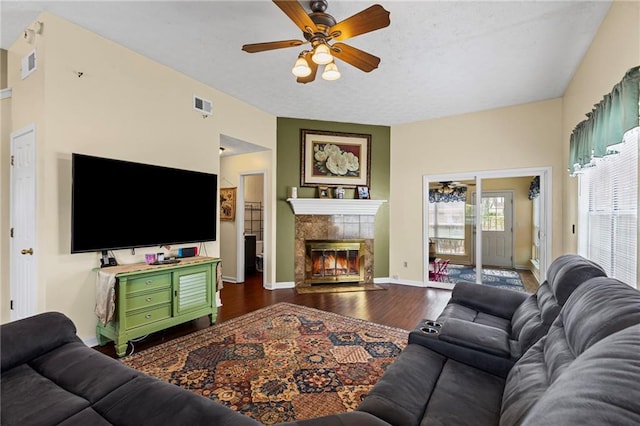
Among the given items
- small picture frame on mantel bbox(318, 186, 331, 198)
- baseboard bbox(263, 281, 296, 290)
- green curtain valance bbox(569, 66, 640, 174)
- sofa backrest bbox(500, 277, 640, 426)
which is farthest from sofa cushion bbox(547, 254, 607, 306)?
baseboard bbox(263, 281, 296, 290)

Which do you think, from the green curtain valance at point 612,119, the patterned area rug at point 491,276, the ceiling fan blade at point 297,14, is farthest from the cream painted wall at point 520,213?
the ceiling fan blade at point 297,14

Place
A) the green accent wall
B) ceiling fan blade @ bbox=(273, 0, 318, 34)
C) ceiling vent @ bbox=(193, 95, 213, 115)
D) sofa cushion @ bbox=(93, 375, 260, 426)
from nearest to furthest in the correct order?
sofa cushion @ bbox=(93, 375, 260, 426) → ceiling fan blade @ bbox=(273, 0, 318, 34) → ceiling vent @ bbox=(193, 95, 213, 115) → the green accent wall

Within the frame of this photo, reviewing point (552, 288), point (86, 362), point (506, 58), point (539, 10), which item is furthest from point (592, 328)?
point (506, 58)

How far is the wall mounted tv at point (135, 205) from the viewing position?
256cm

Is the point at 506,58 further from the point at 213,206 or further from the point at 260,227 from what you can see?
the point at 260,227

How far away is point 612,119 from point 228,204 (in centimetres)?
531

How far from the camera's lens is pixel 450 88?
392cm

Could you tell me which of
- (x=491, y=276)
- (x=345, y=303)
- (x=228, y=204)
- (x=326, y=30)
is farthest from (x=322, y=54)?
(x=491, y=276)

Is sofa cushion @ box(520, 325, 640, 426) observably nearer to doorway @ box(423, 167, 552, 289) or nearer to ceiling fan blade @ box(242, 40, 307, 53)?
ceiling fan blade @ box(242, 40, 307, 53)

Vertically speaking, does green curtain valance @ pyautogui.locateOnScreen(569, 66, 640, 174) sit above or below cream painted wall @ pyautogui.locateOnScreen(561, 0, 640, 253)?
below

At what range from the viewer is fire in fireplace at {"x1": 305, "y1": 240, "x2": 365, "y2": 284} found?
5.26 metres

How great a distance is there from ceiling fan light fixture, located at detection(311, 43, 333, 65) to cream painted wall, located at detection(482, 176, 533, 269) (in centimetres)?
443

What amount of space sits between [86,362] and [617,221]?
12.7 ft

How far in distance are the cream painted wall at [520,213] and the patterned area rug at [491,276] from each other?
1.30 feet
